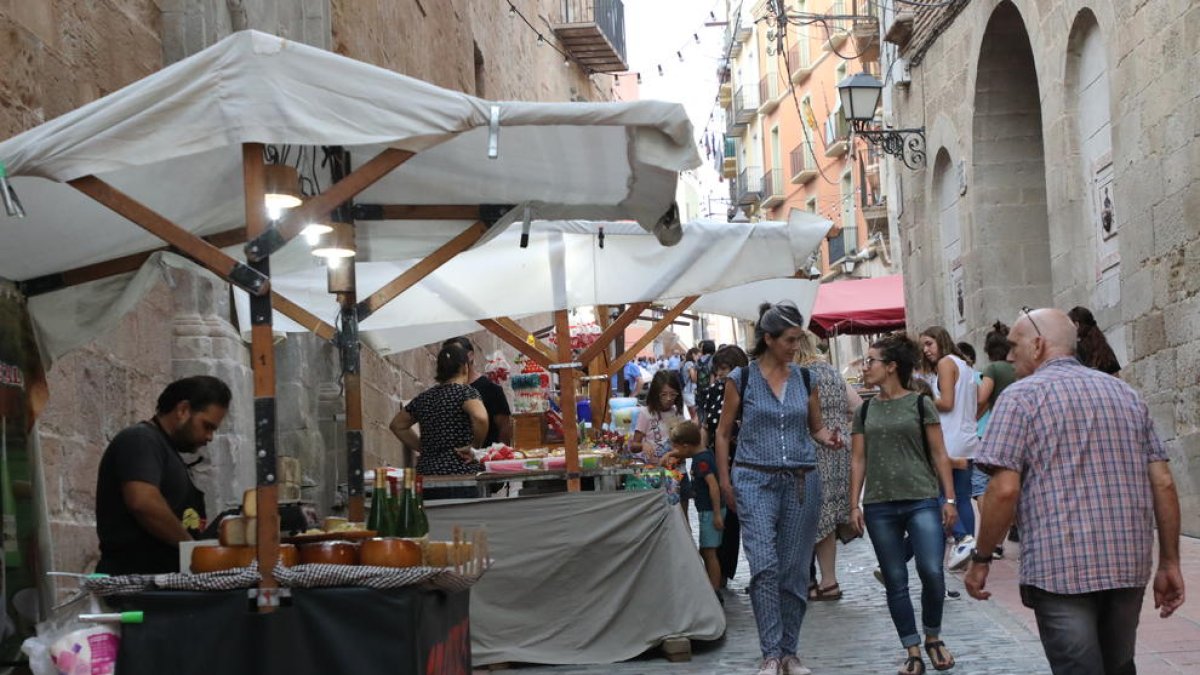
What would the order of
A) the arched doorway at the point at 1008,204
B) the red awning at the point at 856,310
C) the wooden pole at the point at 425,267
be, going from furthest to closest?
1. the red awning at the point at 856,310
2. the arched doorway at the point at 1008,204
3. the wooden pole at the point at 425,267

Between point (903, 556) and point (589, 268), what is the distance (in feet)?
10.6

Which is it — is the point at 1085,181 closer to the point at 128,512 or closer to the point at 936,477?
the point at 936,477

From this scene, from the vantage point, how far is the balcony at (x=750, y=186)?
5843cm

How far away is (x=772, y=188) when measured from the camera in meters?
56.1

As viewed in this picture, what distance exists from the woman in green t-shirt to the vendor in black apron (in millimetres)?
3144

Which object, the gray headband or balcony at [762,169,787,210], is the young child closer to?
the gray headband

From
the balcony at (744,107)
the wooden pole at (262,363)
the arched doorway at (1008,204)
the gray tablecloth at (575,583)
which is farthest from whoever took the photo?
the balcony at (744,107)

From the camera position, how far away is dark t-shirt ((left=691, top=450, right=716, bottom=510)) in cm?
1106

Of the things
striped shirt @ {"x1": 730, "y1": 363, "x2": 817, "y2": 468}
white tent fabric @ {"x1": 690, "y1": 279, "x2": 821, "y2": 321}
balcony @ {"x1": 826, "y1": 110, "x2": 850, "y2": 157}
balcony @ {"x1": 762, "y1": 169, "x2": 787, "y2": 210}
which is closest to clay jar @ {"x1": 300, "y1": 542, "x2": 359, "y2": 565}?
striped shirt @ {"x1": 730, "y1": 363, "x2": 817, "y2": 468}

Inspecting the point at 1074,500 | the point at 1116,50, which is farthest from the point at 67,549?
the point at 1116,50

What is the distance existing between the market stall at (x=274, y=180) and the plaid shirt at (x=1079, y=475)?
4.85 ft

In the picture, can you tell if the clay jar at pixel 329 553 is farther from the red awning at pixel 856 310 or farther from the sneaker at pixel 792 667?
the red awning at pixel 856 310

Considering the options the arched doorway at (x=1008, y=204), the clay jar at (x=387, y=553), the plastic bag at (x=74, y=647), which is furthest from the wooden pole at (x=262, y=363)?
the arched doorway at (x=1008, y=204)

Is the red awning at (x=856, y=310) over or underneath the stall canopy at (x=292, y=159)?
over
